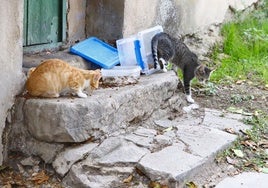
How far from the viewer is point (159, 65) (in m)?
5.54

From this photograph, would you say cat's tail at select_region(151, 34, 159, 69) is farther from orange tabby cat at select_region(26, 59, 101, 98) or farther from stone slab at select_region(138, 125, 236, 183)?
orange tabby cat at select_region(26, 59, 101, 98)

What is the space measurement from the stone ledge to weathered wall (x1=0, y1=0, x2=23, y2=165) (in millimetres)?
159

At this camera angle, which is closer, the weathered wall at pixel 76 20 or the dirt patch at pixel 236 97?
the weathered wall at pixel 76 20

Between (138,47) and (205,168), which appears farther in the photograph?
(138,47)

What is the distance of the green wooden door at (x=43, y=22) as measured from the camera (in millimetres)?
4820

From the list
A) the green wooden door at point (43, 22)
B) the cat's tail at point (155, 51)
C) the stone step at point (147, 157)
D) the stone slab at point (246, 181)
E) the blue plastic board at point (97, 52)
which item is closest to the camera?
the stone step at point (147, 157)

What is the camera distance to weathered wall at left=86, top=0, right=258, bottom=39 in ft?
18.1

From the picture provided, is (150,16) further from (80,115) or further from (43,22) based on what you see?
(80,115)

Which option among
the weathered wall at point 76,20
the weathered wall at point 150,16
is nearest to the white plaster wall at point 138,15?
the weathered wall at point 150,16

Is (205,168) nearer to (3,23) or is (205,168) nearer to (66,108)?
(66,108)

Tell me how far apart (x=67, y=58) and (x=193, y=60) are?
1588mm

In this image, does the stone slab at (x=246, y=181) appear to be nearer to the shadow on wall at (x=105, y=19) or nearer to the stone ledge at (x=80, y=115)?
the stone ledge at (x=80, y=115)

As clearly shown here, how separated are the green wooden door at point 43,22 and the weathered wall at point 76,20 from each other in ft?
0.36

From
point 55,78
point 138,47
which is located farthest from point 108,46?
point 55,78
